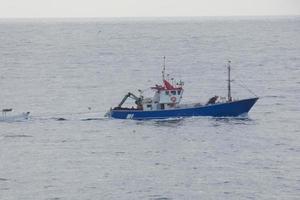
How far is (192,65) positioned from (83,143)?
105 metres

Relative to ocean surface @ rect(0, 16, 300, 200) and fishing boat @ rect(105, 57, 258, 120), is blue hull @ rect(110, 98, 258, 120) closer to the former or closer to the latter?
fishing boat @ rect(105, 57, 258, 120)

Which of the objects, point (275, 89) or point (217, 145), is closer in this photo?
point (217, 145)

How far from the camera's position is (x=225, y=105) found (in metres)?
99.2

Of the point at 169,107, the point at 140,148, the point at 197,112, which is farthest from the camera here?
the point at 197,112

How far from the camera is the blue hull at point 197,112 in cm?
9750

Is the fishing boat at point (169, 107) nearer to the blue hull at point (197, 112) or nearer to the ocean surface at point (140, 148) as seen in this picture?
the blue hull at point (197, 112)

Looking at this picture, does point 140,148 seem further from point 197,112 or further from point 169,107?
point 197,112

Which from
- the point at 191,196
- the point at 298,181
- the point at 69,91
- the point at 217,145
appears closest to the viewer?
the point at 191,196

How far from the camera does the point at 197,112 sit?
3871 inches

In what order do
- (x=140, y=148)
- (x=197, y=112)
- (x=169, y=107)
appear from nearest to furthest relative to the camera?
(x=140, y=148), (x=169, y=107), (x=197, y=112)

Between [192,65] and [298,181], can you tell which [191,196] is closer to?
[298,181]

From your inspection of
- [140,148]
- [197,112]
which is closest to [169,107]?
[197,112]

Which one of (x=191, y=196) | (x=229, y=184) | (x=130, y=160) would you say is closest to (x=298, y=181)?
(x=229, y=184)

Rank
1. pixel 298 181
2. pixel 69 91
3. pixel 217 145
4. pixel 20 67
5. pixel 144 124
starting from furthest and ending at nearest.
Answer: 1. pixel 20 67
2. pixel 69 91
3. pixel 144 124
4. pixel 217 145
5. pixel 298 181
